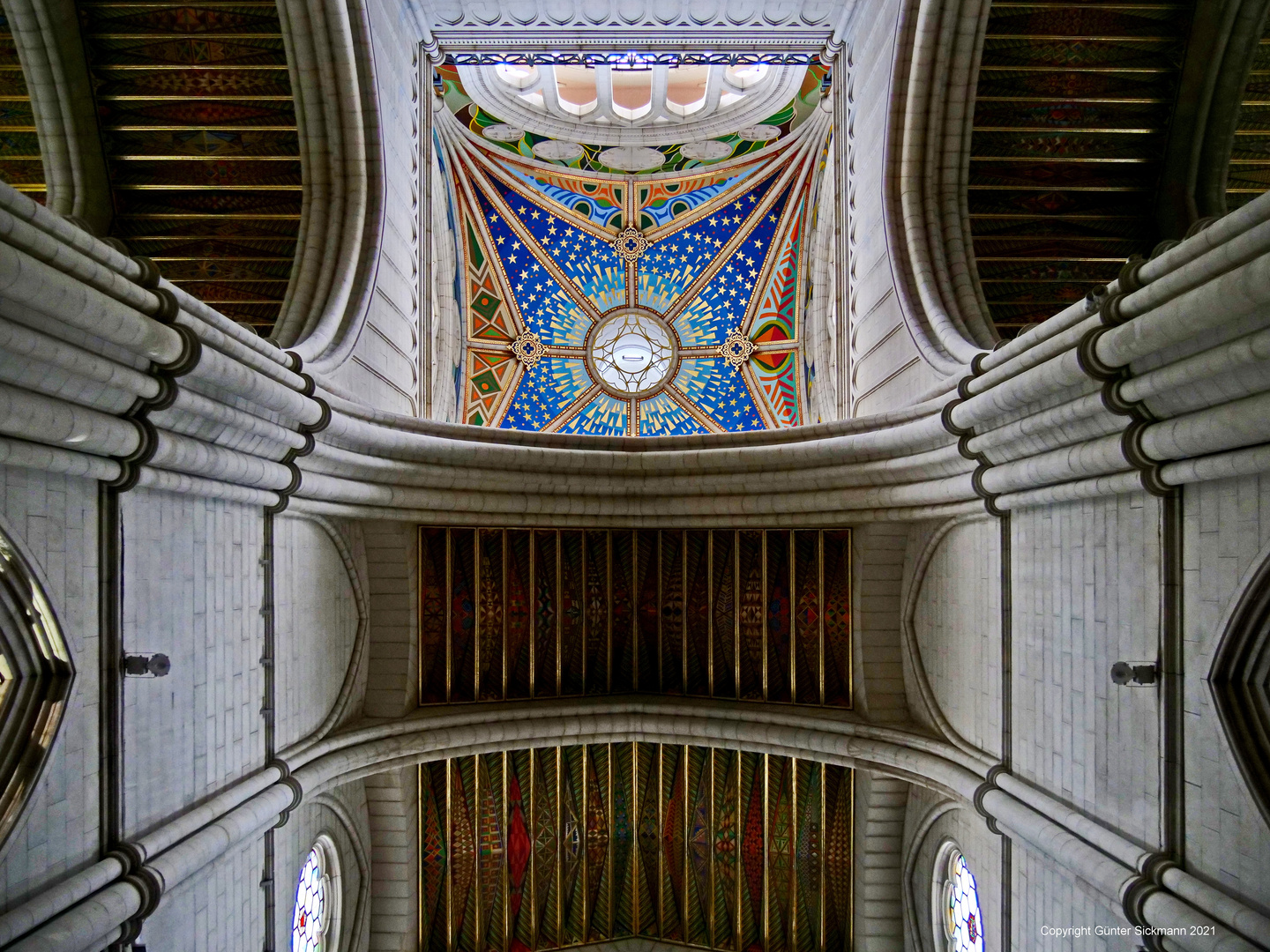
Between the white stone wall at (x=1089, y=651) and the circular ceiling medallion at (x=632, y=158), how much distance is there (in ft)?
27.8

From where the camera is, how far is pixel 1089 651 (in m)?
5.77

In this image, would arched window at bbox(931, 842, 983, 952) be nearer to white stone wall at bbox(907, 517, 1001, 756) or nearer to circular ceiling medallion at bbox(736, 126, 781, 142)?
white stone wall at bbox(907, 517, 1001, 756)

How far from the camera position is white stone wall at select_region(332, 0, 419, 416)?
28.1 ft

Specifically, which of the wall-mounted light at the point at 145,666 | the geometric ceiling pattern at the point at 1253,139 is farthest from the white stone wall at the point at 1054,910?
the geometric ceiling pattern at the point at 1253,139

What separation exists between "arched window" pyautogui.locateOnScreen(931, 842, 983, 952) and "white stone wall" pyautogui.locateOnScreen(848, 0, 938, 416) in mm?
4840

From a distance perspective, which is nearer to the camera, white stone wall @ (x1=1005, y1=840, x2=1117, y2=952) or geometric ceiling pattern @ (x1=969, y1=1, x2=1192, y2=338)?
white stone wall @ (x1=1005, y1=840, x2=1117, y2=952)

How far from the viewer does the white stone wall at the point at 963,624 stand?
7.12 meters

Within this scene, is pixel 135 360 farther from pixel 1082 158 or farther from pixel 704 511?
pixel 1082 158

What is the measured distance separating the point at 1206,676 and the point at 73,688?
21.4ft

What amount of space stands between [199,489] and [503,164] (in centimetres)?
855

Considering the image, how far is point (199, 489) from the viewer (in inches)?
223

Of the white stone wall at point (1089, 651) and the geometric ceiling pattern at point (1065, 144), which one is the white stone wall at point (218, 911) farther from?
the geometric ceiling pattern at point (1065, 144)

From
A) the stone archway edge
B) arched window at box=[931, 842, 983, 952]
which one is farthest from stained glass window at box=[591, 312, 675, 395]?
arched window at box=[931, 842, 983, 952]

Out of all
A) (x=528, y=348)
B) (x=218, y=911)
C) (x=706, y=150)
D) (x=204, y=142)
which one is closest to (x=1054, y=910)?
(x=218, y=911)
